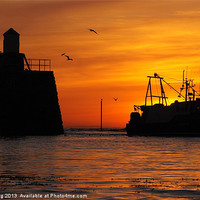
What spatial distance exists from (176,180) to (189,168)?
583 centimetres

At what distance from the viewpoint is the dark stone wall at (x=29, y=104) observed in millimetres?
82188

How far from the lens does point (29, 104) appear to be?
8338cm

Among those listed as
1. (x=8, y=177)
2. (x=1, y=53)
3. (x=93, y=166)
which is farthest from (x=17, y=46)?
(x=8, y=177)

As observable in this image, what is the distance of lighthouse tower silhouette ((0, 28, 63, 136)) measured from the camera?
8188 centimetres

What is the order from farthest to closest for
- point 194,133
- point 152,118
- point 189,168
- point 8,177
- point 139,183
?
point 152,118 → point 194,133 → point 189,168 → point 8,177 → point 139,183

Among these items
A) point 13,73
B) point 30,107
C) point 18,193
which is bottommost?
point 18,193

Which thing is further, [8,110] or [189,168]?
[8,110]

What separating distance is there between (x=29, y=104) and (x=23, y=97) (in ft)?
5.49

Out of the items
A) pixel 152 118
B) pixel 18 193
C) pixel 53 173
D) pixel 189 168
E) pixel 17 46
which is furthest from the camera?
pixel 152 118

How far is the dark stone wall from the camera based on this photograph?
82.2 m

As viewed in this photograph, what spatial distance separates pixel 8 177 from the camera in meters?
21.1

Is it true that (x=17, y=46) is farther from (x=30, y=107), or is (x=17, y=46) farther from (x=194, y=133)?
(x=194, y=133)

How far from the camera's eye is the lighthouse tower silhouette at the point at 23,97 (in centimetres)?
8188

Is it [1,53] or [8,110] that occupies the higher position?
[1,53]
